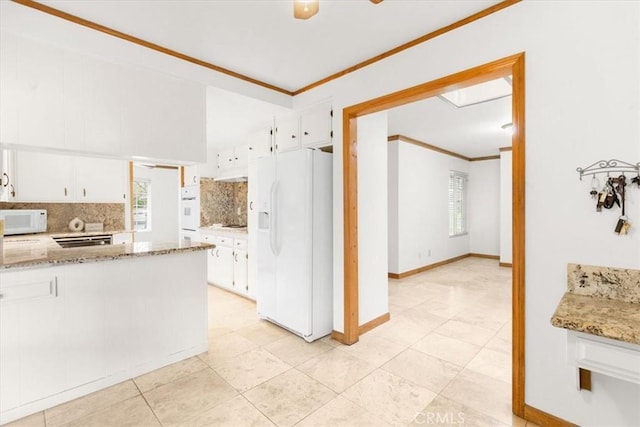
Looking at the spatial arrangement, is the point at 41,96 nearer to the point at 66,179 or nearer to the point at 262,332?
the point at 66,179

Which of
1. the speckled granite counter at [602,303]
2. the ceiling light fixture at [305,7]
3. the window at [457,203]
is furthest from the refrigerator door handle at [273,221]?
the window at [457,203]

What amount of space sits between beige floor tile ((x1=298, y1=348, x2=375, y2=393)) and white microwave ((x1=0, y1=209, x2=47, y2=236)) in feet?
12.3

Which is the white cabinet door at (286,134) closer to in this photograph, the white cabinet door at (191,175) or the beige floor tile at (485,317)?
the white cabinet door at (191,175)

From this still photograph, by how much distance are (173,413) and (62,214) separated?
3.61 m

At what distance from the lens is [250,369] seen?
7.94ft

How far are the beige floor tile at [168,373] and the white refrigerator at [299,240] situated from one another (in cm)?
95

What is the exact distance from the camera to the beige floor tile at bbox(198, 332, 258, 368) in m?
2.57

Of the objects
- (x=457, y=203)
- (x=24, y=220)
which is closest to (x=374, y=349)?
(x=24, y=220)

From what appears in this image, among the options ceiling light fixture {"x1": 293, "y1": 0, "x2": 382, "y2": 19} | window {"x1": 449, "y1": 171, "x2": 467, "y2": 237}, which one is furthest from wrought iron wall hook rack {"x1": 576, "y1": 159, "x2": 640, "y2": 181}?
window {"x1": 449, "y1": 171, "x2": 467, "y2": 237}

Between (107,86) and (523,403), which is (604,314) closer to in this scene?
(523,403)

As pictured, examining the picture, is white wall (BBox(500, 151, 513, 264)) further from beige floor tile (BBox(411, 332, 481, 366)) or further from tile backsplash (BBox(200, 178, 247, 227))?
tile backsplash (BBox(200, 178, 247, 227))

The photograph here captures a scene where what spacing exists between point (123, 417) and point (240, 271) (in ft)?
8.14

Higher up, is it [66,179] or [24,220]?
[66,179]

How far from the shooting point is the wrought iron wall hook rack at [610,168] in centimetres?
151
